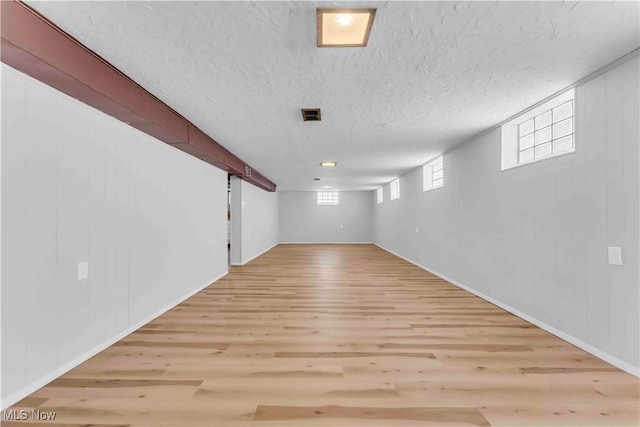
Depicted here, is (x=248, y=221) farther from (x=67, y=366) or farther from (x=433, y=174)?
(x=67, y=366)

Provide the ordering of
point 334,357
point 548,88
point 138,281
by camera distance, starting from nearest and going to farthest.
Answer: point 334,357
point 548,88
point 138,281

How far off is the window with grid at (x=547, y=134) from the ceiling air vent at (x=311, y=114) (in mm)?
2412

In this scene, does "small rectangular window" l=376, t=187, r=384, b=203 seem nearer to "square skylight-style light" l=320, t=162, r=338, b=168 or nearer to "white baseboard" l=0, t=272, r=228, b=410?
"square skylight-style light" l=320, t=162, r=338, b=168

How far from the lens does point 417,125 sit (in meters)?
3.40

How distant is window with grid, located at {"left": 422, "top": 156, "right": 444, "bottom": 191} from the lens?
17.9 feet

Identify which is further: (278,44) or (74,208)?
(74,208)

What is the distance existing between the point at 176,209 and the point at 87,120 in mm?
1554

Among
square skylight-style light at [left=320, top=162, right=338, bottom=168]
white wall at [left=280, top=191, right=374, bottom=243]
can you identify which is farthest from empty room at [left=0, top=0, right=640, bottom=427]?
white wall at [left=280, top=191, right=374, bottom=243]

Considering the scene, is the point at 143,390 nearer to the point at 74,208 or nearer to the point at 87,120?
the point at 74,208

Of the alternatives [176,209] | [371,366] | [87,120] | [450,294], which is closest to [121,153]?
[87,120]

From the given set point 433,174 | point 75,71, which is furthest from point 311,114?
point 433,174

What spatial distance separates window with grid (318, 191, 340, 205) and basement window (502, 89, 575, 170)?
873 centimetres

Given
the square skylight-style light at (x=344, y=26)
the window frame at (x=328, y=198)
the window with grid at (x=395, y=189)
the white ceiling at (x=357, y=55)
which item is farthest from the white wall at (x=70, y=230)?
the window frame at (x=328, y=198)

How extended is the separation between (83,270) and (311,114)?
2496 millimetres
